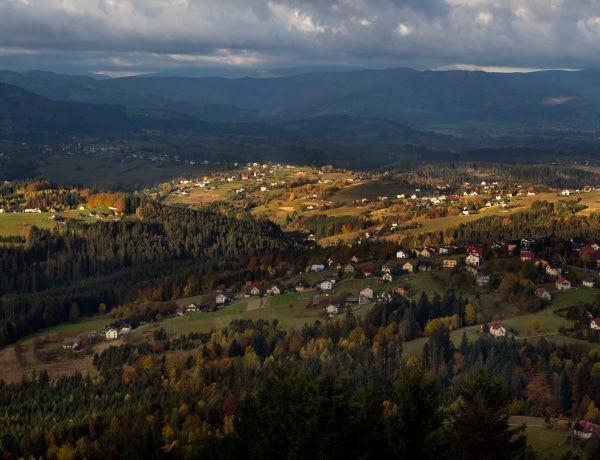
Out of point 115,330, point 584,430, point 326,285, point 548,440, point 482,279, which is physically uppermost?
point 584,430

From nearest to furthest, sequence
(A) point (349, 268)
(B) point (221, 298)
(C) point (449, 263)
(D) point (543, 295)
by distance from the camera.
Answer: (D) point (543, 295)
(B) point (221, 298)
(C) point (449, 263)
(A) point (349, 268)

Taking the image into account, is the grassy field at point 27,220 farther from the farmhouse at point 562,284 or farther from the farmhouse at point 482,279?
the farmhouse at point 562,284

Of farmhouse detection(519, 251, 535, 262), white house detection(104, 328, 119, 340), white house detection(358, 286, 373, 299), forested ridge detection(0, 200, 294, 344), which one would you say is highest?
farmhouse detection(519, 251, 535, 262)

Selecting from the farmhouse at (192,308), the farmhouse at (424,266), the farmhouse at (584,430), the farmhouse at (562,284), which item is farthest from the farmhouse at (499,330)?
the farmhouse at (192,308)

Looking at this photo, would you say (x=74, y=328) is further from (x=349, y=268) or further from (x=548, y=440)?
(x=548, y=440)

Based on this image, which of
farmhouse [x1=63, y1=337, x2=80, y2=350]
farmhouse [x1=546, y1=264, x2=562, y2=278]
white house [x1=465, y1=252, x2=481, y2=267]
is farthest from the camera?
white house [x1=465, y1=252, x2=481, y2=267]

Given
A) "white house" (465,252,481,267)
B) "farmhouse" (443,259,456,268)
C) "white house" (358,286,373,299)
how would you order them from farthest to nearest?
"farmhouse" (443,259,456,268)
"white house" (465,252,481,267)
"white house" (358,286,373,299)

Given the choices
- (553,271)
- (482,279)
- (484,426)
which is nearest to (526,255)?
(553,271)

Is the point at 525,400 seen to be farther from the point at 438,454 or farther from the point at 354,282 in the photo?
the point at 354,282

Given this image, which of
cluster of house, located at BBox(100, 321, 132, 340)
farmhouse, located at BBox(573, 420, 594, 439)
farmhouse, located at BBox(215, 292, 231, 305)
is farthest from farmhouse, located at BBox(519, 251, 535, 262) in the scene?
cluster of house, located at BBox(100, 321, 132, 340)

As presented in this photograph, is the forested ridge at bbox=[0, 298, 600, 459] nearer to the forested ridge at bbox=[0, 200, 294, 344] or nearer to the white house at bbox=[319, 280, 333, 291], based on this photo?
the white house at bbox=[319, 280, 333, 291]

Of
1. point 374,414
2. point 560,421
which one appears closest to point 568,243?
point 560,421
